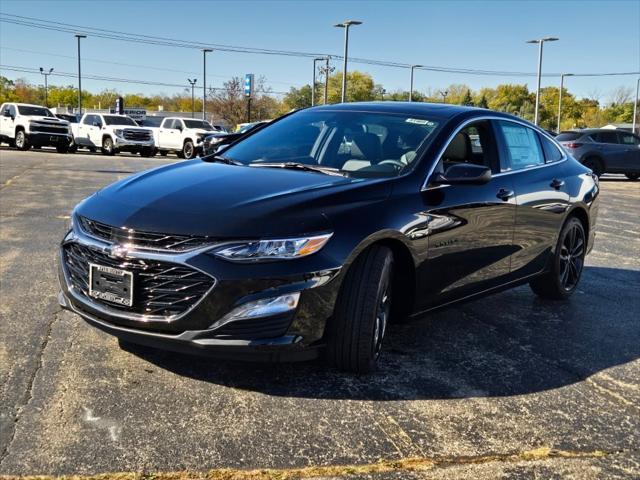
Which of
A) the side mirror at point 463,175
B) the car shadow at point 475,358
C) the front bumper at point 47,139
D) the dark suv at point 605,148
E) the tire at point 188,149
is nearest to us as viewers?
the car shadow at point 475,358

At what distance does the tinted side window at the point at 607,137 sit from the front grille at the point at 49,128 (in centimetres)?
2096

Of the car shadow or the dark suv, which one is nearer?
the car shadow

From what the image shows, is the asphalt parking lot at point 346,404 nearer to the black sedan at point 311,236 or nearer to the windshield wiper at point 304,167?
the black sedan at point 311,236

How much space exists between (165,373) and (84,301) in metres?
0.59

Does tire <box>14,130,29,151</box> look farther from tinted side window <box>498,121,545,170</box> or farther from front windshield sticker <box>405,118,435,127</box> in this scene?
front windshield sticker <box>405,118,435,127</box>

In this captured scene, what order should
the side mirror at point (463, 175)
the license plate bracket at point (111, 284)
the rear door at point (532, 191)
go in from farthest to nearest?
the rear door at point (532, 191)
the side mirror at point (463, 175)
the license plate bracket at point (111, 284)

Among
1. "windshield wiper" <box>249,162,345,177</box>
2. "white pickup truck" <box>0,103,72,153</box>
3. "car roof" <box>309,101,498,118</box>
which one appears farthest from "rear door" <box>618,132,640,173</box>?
"white pickup truck" <box>0,103,72,153</box>

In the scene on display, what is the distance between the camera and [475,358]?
166 inches

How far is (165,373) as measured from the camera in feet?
12.2

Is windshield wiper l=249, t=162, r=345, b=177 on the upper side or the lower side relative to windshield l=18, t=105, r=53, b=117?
lower

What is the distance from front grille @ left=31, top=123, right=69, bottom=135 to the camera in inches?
1092

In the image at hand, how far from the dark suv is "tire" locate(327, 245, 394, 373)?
19.4 m

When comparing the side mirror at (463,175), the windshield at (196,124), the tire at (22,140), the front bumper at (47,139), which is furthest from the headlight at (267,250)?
the tire at (22,140)

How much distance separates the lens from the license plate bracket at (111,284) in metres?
3.30
